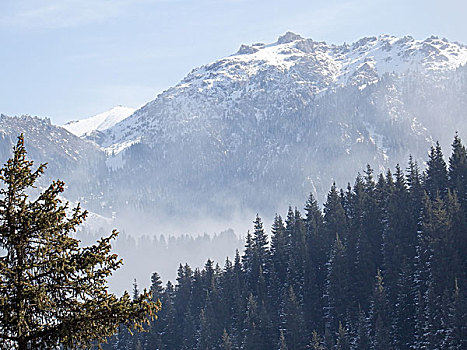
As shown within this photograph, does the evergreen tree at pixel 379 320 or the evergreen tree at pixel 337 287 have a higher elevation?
the evergreen tree at pixel 337 287

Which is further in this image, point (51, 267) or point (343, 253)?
point (343, 253)

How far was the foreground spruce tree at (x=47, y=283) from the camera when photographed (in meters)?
14.9

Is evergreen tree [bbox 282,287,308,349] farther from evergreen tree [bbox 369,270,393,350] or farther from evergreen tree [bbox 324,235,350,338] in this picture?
evergreen tree [bbox 369,270,393,350]

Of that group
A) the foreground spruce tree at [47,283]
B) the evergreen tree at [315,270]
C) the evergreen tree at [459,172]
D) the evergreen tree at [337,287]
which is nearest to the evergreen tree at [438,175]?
the evergreen tree at [459,172]

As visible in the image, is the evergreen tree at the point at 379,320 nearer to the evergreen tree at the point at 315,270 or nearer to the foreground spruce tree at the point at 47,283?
Answer: the evergreen tree at the point at 315,270

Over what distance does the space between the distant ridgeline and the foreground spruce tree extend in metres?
69.5

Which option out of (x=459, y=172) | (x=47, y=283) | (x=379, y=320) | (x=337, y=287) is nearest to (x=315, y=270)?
(x=337, y=287)

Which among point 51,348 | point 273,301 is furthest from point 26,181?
point 273,301

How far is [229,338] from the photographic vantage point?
102625 millimetres

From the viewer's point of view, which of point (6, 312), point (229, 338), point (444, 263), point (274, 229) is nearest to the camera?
point (6, 312)

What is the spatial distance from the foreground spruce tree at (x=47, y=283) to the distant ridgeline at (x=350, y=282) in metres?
69.5

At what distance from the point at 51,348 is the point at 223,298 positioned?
103903mm

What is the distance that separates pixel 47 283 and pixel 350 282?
3602 inches

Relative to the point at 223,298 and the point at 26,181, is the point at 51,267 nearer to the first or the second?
the point at 26,181
